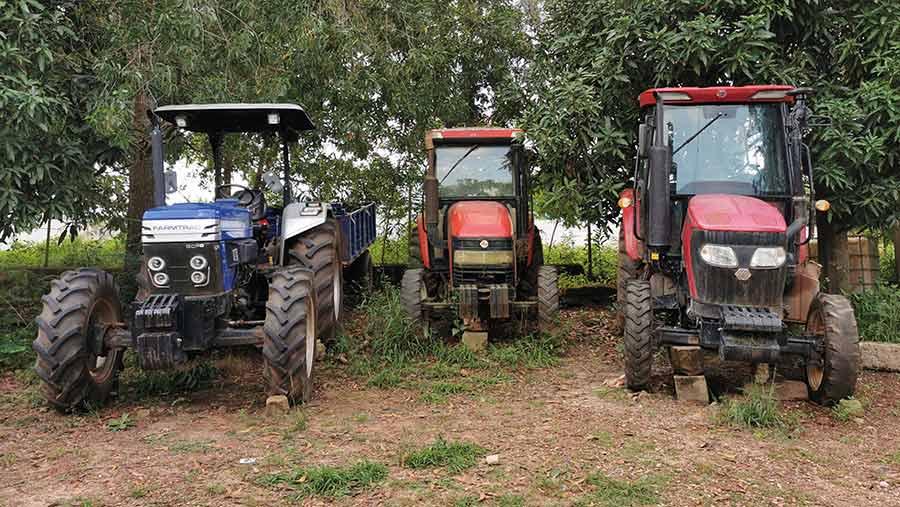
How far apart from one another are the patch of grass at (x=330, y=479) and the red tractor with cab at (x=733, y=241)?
2.63 m

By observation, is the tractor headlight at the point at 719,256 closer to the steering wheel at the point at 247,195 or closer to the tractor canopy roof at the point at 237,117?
the tractor canopy roof at the point at 237,117

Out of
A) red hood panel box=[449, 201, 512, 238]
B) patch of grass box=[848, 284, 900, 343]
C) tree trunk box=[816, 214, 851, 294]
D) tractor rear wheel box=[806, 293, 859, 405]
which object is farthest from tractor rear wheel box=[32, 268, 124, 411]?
tree trunk box=[816, 214, 851, 294]

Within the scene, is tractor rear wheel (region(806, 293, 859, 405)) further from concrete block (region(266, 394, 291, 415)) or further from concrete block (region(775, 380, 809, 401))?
concrete block (region(266, 394, 291, 415))

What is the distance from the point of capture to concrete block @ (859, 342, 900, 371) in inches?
265

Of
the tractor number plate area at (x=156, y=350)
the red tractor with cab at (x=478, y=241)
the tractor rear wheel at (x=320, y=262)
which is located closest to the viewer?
the tractor number plate area at (x=156, y=350)

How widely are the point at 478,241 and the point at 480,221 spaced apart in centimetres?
25

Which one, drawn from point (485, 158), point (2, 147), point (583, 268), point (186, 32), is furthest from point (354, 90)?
point (583, 268)

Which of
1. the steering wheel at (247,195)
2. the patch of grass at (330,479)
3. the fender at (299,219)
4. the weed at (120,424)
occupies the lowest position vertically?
the patch of grass at (330,479)

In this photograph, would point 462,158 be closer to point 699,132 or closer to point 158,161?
point 699,132

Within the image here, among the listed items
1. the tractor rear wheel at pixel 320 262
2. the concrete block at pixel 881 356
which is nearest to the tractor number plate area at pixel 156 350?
the tractor rear wheel at pixel 320 262

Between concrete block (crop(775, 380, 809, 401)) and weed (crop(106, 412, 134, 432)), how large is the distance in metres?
4.88

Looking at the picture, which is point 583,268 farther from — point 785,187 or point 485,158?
point 785,187

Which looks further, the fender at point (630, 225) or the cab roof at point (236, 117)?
the fender at point (630, 225)

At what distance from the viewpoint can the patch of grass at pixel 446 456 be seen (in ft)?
14.2
